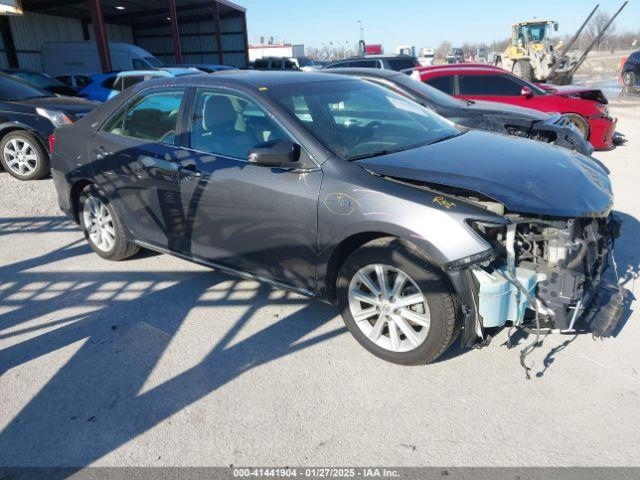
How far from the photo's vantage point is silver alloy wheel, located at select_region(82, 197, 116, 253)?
4.54m

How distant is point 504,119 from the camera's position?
265 inches

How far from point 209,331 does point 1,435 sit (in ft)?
4.38

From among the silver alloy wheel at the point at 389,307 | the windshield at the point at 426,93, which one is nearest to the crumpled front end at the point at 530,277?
the silver alloy wheel at the point at 389,307

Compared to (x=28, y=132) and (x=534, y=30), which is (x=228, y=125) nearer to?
(x=28, y=132)

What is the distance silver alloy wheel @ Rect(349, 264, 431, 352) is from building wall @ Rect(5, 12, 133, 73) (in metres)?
27.0

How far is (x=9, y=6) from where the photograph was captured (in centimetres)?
1278

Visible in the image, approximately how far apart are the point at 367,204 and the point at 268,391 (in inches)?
48.4

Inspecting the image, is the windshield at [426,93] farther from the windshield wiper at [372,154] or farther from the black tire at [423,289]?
the black tire at [423,289]

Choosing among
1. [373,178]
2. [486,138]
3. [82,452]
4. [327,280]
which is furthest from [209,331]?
[486,138]

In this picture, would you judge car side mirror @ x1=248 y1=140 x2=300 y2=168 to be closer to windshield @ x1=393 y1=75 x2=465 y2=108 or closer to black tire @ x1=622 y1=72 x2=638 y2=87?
windshield @ x1=393 y1=75 x2=465 y2=108

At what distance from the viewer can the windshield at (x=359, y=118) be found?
10.9 ft

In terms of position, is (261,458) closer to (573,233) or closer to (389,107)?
(573,233)

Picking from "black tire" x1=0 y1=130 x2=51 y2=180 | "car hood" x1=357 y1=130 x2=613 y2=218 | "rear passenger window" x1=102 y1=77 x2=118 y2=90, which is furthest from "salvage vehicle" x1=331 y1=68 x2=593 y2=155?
"rear passenger window" x1=102 y1=77 x2=118 y2=90

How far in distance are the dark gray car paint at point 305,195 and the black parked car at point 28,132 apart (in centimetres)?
394
